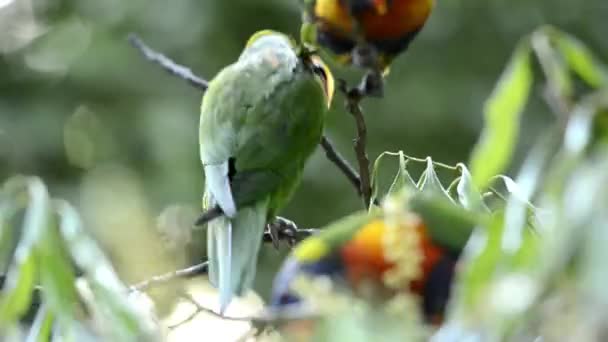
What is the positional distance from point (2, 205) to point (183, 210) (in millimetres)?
1719

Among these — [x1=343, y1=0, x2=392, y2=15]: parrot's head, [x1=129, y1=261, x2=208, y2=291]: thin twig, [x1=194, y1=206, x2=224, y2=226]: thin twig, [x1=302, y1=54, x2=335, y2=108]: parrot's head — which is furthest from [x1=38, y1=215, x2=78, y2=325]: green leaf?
[x1=302, y1=54, x2=335, y2=108]: parrot's head

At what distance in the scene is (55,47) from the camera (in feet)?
9.66

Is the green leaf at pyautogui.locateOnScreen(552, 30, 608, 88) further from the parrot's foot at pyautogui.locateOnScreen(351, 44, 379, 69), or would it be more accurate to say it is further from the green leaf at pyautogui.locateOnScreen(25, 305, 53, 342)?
the parrot's foot at pyautogui.locateOnScreen(351, 44, 379, 69)

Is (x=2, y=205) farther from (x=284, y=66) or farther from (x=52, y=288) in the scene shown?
(x=284, y=66)

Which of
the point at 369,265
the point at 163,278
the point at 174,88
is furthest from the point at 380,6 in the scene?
the point at 174,88

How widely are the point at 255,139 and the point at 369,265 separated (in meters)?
0.53

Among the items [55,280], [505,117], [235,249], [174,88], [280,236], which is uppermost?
[505,117]

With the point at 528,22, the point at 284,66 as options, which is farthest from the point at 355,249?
the point at 528,22

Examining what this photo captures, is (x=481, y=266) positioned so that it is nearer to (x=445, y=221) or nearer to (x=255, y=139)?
(x=445, y=221)

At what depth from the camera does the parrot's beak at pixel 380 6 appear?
1205 mm

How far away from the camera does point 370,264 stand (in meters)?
0.79

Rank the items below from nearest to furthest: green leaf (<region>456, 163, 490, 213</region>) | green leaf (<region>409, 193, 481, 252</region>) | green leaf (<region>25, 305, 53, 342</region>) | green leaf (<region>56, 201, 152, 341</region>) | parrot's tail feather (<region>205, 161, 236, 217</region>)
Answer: green leaf (<region>56, 201, 152, 341</region>) < green leaf (<region>25, 305, 53, 342</region>) < green leaf (<region>409, 193, 481, 252</region>) < green leaf (<region>456, 163, 490, 213</region>) < parrot's tail feather (<region>205, 161, 236, 217</region>)

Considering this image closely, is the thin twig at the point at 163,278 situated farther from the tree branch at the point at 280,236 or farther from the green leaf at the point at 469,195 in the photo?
the green leaf at the point at 469,195

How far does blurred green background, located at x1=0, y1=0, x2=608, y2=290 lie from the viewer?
109 inches
